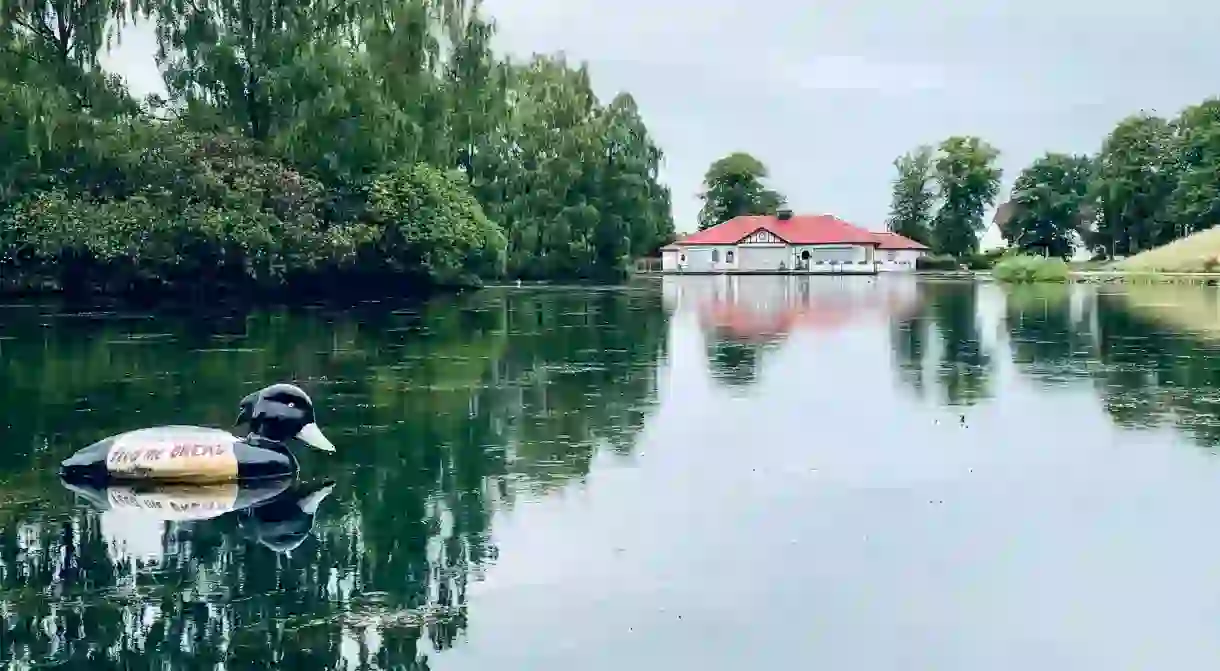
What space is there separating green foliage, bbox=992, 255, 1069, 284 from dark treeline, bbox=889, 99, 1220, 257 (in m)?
13.3

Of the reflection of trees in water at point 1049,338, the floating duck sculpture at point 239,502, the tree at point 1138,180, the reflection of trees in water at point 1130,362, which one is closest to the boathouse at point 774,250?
the tree at point 1138,180

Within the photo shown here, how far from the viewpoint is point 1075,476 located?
37.2 ft

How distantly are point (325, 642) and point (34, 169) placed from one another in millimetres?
35129

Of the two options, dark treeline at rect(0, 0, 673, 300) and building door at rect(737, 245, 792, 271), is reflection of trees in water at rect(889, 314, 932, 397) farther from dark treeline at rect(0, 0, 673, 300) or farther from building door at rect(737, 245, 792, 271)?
building door at rect(737, 245, 792, 271)

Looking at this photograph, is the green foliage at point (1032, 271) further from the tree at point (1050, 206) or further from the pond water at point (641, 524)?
the pond water at point (641, 524)

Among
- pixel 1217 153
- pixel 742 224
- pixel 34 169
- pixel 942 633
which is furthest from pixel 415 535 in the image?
pixel 742 224

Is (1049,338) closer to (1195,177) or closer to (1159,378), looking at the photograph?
(1159,378)

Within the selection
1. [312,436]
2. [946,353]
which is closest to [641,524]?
[312,436]

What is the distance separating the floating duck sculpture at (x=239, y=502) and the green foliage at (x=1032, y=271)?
60.8 meters

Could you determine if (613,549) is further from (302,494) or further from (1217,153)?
(1217,153)

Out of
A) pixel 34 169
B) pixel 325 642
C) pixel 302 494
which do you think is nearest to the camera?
pixel 325 642

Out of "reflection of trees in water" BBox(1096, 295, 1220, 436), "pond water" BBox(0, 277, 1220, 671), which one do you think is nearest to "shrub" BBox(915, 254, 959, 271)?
"reflection of trees in water" BBox(1096, 295, 1220, 436)

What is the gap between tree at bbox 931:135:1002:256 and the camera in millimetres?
99750

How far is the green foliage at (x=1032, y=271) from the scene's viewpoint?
6744 centimetres
